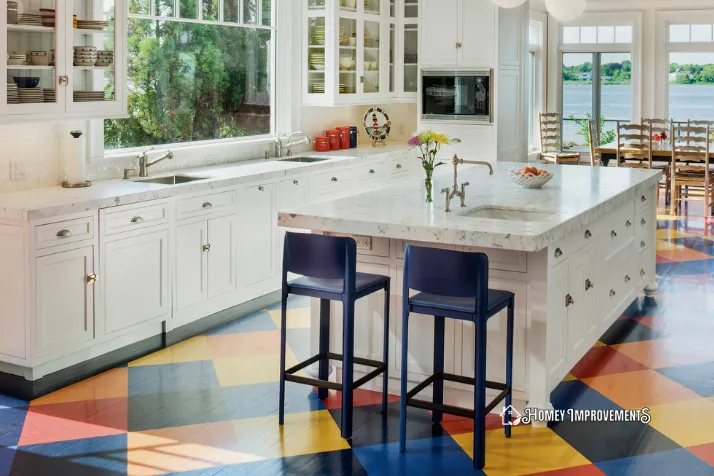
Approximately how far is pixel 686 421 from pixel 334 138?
190 inches

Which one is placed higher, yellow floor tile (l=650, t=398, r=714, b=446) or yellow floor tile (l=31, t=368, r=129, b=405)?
yellow floor tile (l=31, t=368, r=129, b=405)

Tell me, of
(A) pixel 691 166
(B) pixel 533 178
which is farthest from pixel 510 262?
(A) pixel 691 166

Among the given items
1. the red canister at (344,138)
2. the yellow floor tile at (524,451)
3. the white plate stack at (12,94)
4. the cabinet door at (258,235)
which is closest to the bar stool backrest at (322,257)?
the yellow floor tile at (524,451)

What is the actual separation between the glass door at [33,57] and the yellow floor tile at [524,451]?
2.82m

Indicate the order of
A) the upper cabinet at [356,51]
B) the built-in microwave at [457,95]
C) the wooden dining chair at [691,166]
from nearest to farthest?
the upper cabinet at [356,51], the built-in microwave at [457,95], the wooden dining chair at [691,166]

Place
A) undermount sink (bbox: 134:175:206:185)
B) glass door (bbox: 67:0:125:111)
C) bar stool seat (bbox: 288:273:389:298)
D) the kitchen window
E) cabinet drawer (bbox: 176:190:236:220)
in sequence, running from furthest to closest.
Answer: the kitchen window → undermount sink (bbox: 134:175:206:185) → cabinet drawer (bbox: 176:190:236:220) → glass door (bbox: 67:0:125:111) → bar stool seat (bbox: 288:273:389:298)

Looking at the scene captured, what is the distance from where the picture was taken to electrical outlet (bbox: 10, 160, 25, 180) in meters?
5.08

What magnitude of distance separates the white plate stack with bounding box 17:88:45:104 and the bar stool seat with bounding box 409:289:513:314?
2.41m

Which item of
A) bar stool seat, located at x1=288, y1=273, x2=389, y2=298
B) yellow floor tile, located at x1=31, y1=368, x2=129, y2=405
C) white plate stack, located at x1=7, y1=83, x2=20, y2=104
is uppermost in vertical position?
white plate stack, located at x1=7, y1=83, x2=20, y2=104

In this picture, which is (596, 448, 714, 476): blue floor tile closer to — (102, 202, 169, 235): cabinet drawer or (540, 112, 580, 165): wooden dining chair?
(102, 202, 169, 235): cabinet drawer

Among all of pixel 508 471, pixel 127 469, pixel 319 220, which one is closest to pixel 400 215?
pixel 319 220

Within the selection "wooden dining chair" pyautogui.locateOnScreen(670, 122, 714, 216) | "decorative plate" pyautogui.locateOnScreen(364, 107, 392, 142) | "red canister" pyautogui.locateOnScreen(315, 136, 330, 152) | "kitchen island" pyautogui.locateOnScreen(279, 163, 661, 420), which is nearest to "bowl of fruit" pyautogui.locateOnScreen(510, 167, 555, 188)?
"kitchen island" pyautogui.locateOnScreen(279, 163, 661, 420)

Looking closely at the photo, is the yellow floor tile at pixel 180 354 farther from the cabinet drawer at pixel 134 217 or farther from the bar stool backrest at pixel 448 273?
the bar stool backrest at pixel 448 273

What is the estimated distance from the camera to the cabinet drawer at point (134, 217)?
489 centimetres
